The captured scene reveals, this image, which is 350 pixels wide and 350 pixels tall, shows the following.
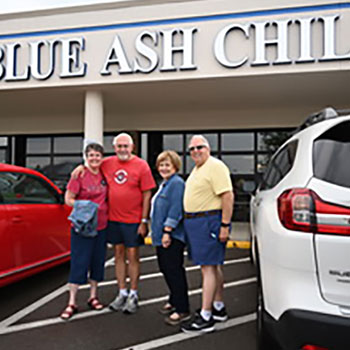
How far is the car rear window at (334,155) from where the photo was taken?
171cm

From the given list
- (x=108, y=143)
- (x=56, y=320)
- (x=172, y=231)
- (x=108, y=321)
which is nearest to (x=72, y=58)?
(x=108, y=143)

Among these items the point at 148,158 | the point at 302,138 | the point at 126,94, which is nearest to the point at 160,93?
the point at 126,94

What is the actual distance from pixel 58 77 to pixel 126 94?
4.73 ft

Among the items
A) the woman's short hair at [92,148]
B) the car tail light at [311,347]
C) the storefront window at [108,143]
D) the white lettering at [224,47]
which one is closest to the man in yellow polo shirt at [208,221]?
the woman's short hair at [92,148]

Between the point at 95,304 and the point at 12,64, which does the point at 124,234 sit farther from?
the point at 12,64

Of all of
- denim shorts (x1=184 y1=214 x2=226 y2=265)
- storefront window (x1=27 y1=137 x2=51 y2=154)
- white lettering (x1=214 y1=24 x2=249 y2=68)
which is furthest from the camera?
storefront window (x1=27 y1=137 x2=51 y2=154)

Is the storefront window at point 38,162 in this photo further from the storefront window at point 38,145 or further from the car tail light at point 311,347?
the car tail light at point 311,347

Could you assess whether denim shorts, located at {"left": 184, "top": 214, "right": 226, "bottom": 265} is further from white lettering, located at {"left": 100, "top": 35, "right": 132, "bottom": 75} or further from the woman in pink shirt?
white lettering, located at {"left": 100, "top": 35, "right": 132, "bottom": 75}

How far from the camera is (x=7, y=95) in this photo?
24.7 feet

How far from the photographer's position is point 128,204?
3.24 m

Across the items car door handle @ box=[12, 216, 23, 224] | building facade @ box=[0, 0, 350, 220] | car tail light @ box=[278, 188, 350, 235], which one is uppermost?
building facade @ box=[0, 0, 350, 220]

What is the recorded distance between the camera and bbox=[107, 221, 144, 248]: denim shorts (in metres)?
3.25

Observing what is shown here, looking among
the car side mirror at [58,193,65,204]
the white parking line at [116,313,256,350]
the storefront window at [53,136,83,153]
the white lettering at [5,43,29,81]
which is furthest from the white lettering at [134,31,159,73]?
the white parking line at [116,313,256,350]

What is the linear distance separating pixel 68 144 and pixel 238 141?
5041mm
